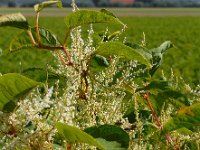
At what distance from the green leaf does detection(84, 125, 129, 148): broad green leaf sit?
6.5 inches

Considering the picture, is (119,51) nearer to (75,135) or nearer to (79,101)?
(79,101)

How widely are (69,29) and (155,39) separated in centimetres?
3697

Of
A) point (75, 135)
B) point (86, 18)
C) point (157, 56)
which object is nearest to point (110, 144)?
point (75, 135)

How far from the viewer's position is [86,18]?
1250 millimetres

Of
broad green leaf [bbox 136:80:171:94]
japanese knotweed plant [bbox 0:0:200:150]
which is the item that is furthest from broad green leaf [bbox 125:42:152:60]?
broad green leaf [bbox 136:80:171:94]

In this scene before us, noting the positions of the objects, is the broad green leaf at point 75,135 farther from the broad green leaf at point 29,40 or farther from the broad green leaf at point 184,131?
the broad green leaf at point 184,131

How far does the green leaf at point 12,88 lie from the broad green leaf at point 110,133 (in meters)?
0.17

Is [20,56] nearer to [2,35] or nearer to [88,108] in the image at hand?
[2,35]

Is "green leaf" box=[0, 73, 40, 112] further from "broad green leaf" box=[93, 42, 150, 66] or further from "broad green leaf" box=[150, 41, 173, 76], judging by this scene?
"broad green leaf" box=[150, 41, 173, 76]

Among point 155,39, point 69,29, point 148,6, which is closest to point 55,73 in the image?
point 69,29

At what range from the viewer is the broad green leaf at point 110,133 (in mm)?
1146

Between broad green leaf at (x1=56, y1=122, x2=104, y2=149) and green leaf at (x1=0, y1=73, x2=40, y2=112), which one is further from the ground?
green leaf at (x1=0, y1=73, x2=40, y2=112)

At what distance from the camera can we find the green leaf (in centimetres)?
104

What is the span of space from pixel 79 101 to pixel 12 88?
243mm
